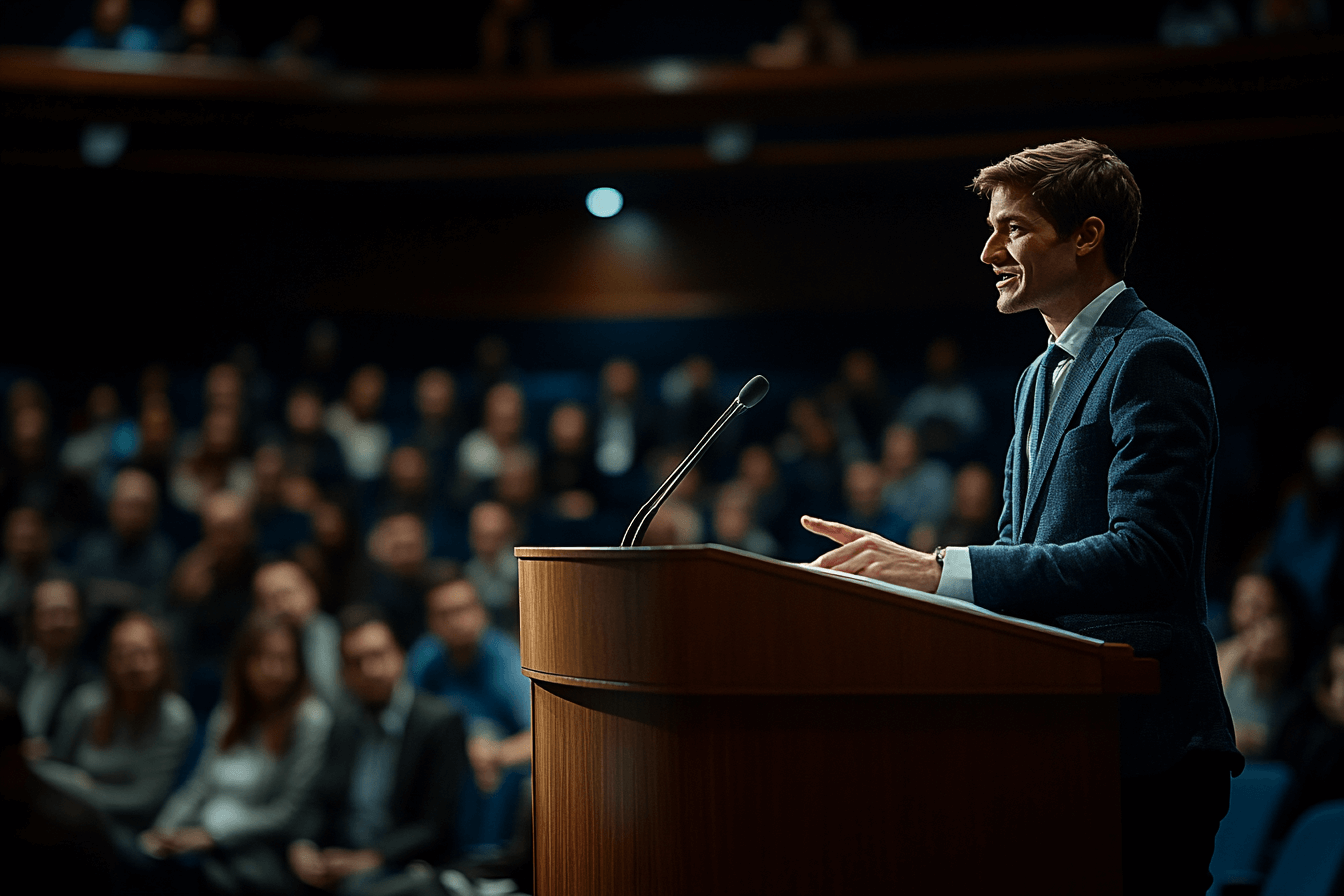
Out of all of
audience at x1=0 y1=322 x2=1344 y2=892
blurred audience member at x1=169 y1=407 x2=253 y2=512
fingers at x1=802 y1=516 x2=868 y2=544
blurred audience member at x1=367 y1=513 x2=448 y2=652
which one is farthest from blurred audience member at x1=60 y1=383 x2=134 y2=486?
fingers at x1=802 y1=516 x2=868 y2=544

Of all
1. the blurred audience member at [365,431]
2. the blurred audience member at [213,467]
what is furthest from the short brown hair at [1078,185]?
the blurred audience member at [365,431]

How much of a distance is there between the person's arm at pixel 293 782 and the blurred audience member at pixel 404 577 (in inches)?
20.9

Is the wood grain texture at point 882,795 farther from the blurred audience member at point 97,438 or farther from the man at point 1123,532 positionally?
the blurred audience member at point 97,438

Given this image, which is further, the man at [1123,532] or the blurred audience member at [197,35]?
the blurred audience member at [197,35]

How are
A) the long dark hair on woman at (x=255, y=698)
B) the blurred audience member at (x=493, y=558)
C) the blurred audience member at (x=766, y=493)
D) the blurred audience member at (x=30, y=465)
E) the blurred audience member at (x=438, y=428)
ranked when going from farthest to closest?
the blurred audience member at (x=438, y=428) → the blurred audience member at (x=30, y=465) → the blurred audience member at (x=766, y=493) → the blurred audience member at (x=493, y=558) → the long dark hair on woman at (x=255, y=698)

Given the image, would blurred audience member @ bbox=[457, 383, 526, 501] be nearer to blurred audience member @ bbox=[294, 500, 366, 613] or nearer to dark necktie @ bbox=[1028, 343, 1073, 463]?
blurred audience member @ bbox=[294, 500, 366, 613]

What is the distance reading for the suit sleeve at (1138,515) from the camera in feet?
2.40

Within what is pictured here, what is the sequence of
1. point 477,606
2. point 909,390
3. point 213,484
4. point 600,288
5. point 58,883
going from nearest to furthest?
1. point 58,883
2. point 477,606
3. point 213,484
4. point 909,390
5. point 600,288

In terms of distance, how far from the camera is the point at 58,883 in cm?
129

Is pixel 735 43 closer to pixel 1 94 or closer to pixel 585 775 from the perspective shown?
pixel 1 94

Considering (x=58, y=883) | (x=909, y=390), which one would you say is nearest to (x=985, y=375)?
(x=909, y=390)

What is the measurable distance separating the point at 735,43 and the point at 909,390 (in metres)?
1.49

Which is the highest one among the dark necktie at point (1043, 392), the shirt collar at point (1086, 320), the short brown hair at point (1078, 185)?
the short brown hair at point (1078, 185)

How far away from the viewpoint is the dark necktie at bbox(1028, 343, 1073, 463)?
873 millimetres
